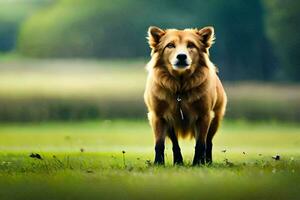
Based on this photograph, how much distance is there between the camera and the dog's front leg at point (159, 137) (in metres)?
6.56

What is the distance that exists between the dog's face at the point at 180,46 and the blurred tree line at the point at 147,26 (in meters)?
0.51

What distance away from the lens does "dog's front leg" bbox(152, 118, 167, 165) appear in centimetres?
656

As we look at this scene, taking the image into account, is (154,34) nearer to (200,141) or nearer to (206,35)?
(206,35)

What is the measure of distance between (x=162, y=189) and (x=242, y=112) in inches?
41.0

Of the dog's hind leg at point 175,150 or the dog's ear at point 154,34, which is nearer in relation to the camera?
the dog's ear at point 154,34

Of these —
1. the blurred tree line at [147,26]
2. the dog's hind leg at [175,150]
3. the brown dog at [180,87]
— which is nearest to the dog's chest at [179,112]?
the brown dog at [180,87]

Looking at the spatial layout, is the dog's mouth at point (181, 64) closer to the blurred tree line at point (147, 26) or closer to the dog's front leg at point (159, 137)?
the dog's front leg at point (159, 137)

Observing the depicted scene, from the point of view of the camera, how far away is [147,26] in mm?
7035

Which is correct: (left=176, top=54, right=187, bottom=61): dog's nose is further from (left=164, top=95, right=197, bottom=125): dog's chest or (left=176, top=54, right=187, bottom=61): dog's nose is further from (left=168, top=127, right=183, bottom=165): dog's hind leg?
(left=168, top=127, right=183, bottom=165): dog's hind leg

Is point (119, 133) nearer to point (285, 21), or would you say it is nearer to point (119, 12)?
point (119, 12)

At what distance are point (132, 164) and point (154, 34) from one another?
793mm

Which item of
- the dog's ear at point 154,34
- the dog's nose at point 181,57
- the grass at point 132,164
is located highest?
the dog's ear at point 154,34

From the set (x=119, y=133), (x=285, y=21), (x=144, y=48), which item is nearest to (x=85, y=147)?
(x=119, y=133)

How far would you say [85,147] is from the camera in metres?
6.90
